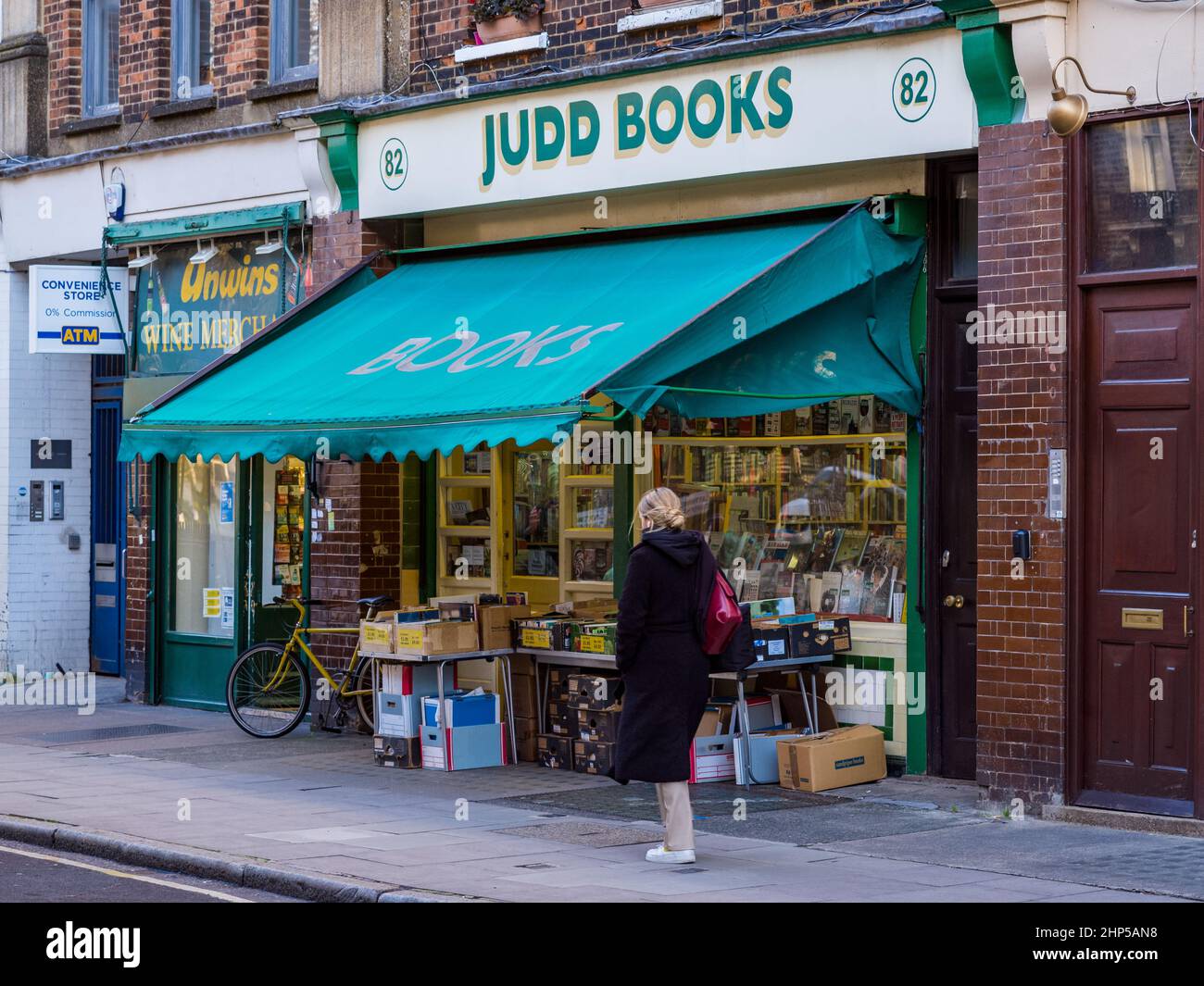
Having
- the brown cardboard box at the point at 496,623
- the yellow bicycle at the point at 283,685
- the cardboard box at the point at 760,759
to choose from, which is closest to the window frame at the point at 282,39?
the yellow bicycle at the point at 283,685

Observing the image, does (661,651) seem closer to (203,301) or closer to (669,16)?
(669,16)

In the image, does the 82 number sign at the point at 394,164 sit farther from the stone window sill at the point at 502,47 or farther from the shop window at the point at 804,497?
the shop window at the point at 804,497

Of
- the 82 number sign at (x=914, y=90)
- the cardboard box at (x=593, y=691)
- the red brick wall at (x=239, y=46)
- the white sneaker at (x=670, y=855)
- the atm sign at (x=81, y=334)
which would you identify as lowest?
the white sneaker at (x=670, y=855)

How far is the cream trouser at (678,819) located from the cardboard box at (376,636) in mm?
3922

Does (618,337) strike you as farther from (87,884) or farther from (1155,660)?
(87,884)

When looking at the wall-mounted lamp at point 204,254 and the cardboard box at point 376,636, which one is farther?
the wall-mounted lamp at point 204,254

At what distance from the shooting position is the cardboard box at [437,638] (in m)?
12.4

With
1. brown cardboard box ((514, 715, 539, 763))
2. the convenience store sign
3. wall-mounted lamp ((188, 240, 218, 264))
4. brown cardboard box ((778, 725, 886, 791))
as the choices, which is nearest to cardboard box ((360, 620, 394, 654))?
brown cardboard box ((514, 715, 539, 763))

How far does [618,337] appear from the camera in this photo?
36.6ft

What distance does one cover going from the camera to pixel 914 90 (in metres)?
11.3

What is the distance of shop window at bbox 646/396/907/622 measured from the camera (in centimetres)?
1211

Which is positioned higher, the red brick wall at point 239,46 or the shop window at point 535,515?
the red brick wall at point 239,46

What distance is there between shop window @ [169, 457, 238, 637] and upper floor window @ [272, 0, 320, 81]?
3409 millimetres
